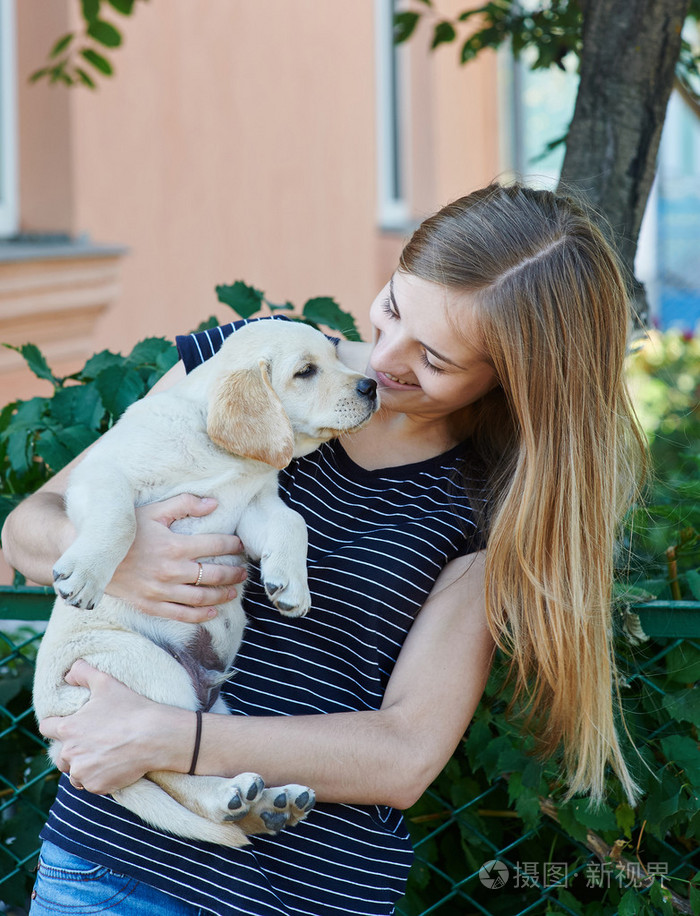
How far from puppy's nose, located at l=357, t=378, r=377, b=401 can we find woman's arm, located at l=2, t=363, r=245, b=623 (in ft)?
1.33

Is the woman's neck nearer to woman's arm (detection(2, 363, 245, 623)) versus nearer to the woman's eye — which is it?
the woman's eye

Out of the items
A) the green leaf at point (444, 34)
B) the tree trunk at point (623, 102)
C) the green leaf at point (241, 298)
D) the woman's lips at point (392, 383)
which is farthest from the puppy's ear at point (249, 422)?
the green leaf at point (444, 34)

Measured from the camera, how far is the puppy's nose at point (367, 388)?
2.22 m

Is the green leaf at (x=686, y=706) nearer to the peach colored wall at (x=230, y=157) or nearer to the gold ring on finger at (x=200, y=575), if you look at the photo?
the gold ring on finger at (x=200, y=575)

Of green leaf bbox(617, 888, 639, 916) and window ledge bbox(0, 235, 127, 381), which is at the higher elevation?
window ledge bbox(0, 235, 127, 381)

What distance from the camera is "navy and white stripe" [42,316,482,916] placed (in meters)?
1.75

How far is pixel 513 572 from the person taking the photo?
1934mm

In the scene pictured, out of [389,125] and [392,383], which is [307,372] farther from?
[389,125]

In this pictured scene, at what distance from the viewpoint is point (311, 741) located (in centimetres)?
175

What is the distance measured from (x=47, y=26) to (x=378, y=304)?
377cm

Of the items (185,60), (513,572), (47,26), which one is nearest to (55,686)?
(513,572)

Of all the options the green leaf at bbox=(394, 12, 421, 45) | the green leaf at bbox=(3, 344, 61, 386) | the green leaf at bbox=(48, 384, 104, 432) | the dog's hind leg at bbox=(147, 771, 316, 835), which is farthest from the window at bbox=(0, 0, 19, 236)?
the dog's hind leg at bbox=(147, 771, 316, 835)

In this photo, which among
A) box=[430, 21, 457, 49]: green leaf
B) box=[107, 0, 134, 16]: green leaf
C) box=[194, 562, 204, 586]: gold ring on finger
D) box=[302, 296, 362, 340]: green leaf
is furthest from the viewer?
box=[430, 21, 457, 49]: green leaf

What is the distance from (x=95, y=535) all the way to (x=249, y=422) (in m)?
0.41
